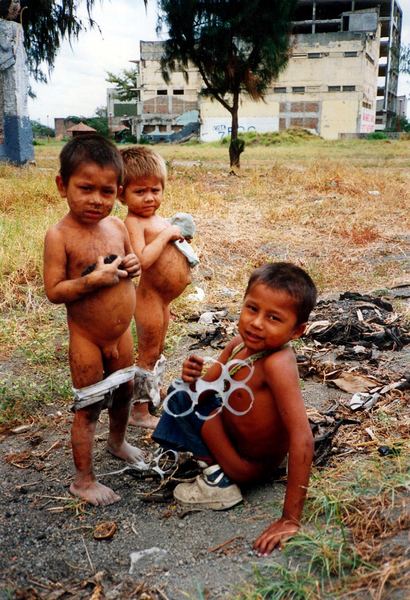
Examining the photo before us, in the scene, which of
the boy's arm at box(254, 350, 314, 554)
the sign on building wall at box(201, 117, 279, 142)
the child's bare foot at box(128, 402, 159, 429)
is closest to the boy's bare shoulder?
Answer: the boy's arm at box(254, 350, 314, 554)

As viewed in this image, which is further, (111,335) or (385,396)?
(385,396)

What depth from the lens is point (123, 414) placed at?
2.71 metres

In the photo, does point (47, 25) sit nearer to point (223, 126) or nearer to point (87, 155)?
point (87, 155)

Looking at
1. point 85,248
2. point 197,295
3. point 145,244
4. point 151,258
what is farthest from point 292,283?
point 197,295

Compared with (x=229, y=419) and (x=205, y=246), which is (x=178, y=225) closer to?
(x=229, y=419)

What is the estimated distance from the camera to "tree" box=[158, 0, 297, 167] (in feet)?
56.4

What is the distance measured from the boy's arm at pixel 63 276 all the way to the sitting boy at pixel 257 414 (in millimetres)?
458

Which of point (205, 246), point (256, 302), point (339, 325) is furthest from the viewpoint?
point (205, 246)

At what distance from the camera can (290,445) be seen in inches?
80.9

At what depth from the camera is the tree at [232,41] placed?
1719 cm

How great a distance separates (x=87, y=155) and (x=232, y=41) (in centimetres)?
1677

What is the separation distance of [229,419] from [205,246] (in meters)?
4.54

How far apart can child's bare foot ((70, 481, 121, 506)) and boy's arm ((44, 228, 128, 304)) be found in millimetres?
787

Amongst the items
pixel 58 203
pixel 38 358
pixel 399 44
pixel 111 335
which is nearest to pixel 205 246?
pixel 58 203
